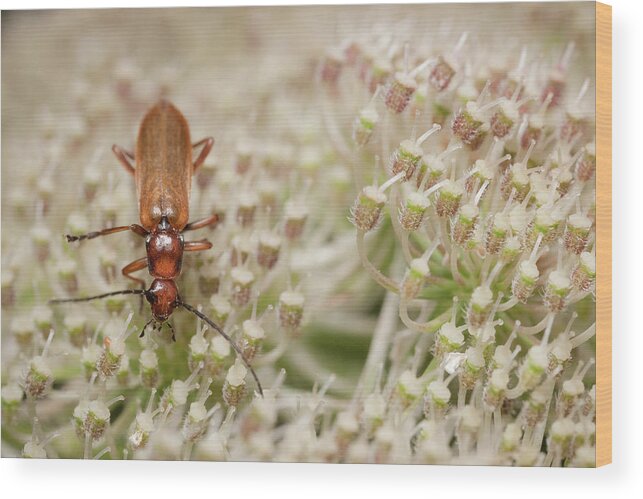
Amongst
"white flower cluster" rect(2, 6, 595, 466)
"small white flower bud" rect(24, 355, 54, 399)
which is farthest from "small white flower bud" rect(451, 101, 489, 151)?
"small white flower bud" rect(24, 355, 54, 399)

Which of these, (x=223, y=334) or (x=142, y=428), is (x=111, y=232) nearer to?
(x=223, y=334)

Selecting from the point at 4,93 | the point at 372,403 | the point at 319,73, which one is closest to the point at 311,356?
the point at 372,403

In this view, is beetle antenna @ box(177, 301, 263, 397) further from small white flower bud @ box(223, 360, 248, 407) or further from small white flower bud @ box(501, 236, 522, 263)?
small white flower bud @ box(501, 236, 522, 263)

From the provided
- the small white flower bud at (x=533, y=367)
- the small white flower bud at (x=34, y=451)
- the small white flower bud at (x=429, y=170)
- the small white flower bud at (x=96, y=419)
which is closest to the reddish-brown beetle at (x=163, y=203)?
the small white flower bud at (x=96, y=419)

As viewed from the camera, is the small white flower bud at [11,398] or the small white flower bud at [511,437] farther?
the small white flower bud at [11,398]

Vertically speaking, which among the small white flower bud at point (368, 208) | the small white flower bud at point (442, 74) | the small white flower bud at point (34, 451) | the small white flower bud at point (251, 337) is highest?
the small white flower bud at point (442, 74)

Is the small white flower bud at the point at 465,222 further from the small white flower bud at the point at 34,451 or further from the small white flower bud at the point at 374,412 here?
the small white flower bud at the point at 34,451

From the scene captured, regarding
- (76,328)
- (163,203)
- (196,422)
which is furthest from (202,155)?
(196,422)

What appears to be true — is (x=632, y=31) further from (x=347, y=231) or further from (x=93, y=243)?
(x=93, y=243)
